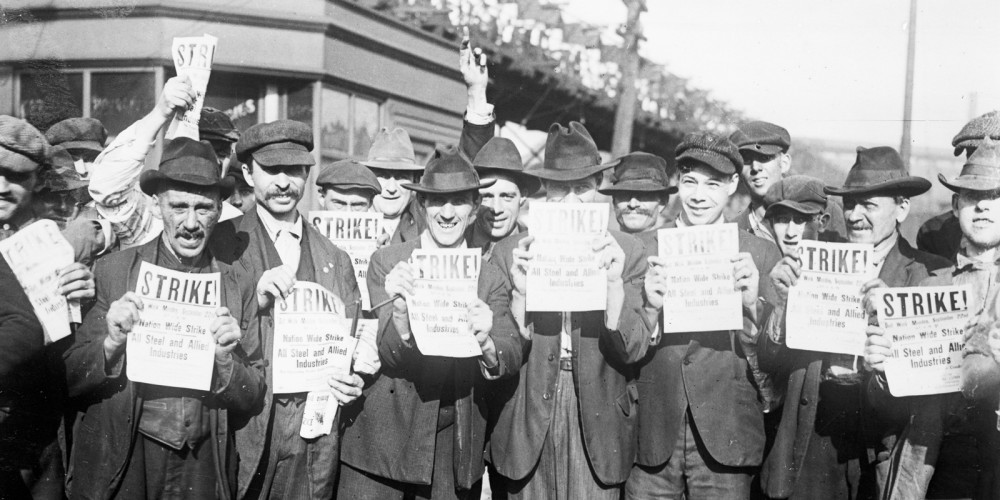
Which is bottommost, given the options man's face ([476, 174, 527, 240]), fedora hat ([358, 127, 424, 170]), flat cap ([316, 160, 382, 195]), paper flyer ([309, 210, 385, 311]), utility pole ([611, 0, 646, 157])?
paper flyer ([309, 210, 385, 311])

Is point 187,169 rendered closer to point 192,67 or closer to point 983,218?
point 192,67

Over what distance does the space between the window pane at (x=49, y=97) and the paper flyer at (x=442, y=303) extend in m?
6.18

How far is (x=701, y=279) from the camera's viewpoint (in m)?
4.23

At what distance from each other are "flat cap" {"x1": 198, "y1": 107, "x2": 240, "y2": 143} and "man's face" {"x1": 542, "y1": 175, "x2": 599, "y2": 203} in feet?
7.60

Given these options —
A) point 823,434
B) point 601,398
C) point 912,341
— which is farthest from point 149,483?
point 912,341

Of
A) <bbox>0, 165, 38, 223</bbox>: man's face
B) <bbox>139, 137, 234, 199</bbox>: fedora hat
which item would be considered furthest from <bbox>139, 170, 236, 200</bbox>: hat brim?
<bbox>0, 165, 38, 223</bbox>: man's face

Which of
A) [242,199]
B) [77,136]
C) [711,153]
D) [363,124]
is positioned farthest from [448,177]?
[363,124]

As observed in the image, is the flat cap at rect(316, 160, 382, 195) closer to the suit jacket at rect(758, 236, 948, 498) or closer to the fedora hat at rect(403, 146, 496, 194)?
the fedora hat at rect(403, 146, 496, 194)

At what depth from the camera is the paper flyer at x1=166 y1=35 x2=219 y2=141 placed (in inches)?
184

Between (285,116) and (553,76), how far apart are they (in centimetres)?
606

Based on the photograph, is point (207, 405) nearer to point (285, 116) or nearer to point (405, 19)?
point (285, 116)

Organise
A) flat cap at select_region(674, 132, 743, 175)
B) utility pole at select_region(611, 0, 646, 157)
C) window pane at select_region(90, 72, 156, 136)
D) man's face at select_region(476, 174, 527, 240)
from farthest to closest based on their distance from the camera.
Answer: utility pole at select_region(611, 0, 646, 157) → window pane at select_region(90, 72, 156, 136) → man's face at select_region(476, 174, 527, 240) → flat cap at select_region(674, 132, 743, 175)

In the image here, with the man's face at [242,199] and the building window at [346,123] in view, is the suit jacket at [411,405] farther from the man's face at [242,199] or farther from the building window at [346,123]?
the building window at [346,123]

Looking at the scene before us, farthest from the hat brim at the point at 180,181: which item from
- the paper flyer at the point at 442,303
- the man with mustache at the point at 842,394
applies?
the man with mustache at the point at 842,394
